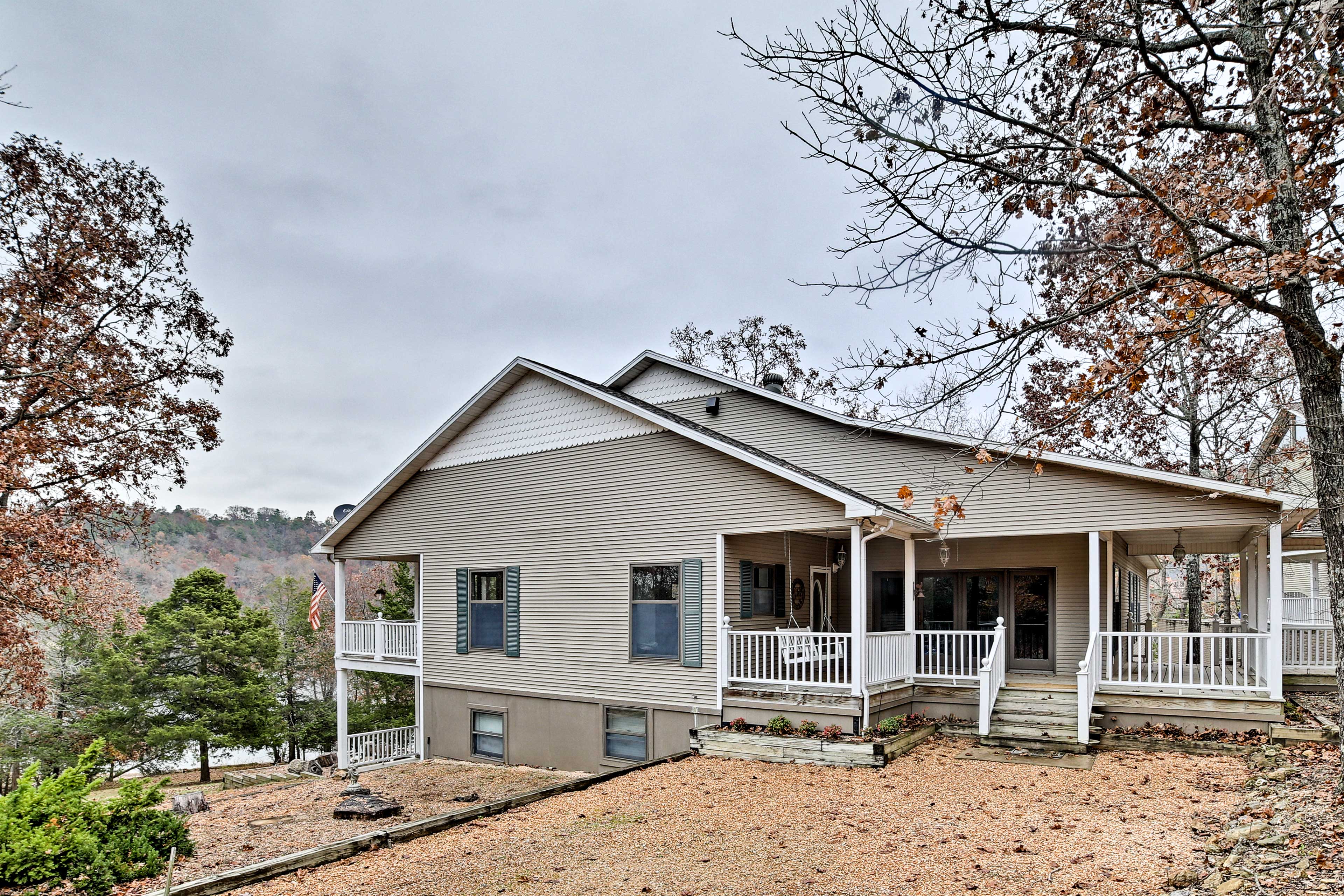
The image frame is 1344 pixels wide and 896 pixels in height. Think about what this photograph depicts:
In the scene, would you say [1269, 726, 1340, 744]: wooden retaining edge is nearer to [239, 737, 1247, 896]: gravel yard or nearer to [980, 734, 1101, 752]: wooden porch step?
[239, 737, 1247, 896]: gravel yard

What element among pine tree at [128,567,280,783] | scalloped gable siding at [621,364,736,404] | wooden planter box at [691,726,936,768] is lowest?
pine tree at [128,567,280,783]

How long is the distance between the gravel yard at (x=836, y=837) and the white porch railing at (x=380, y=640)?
8254 millimetres

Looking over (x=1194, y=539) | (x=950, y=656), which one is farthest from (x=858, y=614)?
(x=1194, y=539)

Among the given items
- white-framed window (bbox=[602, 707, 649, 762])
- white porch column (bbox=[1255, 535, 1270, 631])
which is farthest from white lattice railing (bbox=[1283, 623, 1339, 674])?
white-framed window (bbox=[602, 707, 649, 762])

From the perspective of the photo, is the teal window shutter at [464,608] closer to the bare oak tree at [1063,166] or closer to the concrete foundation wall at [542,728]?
the concrete foundation wall at [542,728]

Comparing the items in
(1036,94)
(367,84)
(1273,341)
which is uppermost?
(367,84)

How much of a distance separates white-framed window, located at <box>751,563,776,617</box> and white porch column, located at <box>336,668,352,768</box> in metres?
7.23

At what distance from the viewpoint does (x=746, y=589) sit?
44.0 ft

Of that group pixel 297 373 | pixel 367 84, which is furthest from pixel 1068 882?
pixel 297 373

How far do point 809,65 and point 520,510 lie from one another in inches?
411

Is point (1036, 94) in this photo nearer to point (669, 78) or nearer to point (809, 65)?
point (809, 65)

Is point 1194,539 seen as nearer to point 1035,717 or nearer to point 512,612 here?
point 1035,717

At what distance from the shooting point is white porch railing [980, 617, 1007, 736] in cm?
1109

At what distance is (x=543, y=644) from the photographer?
14.4 meters
